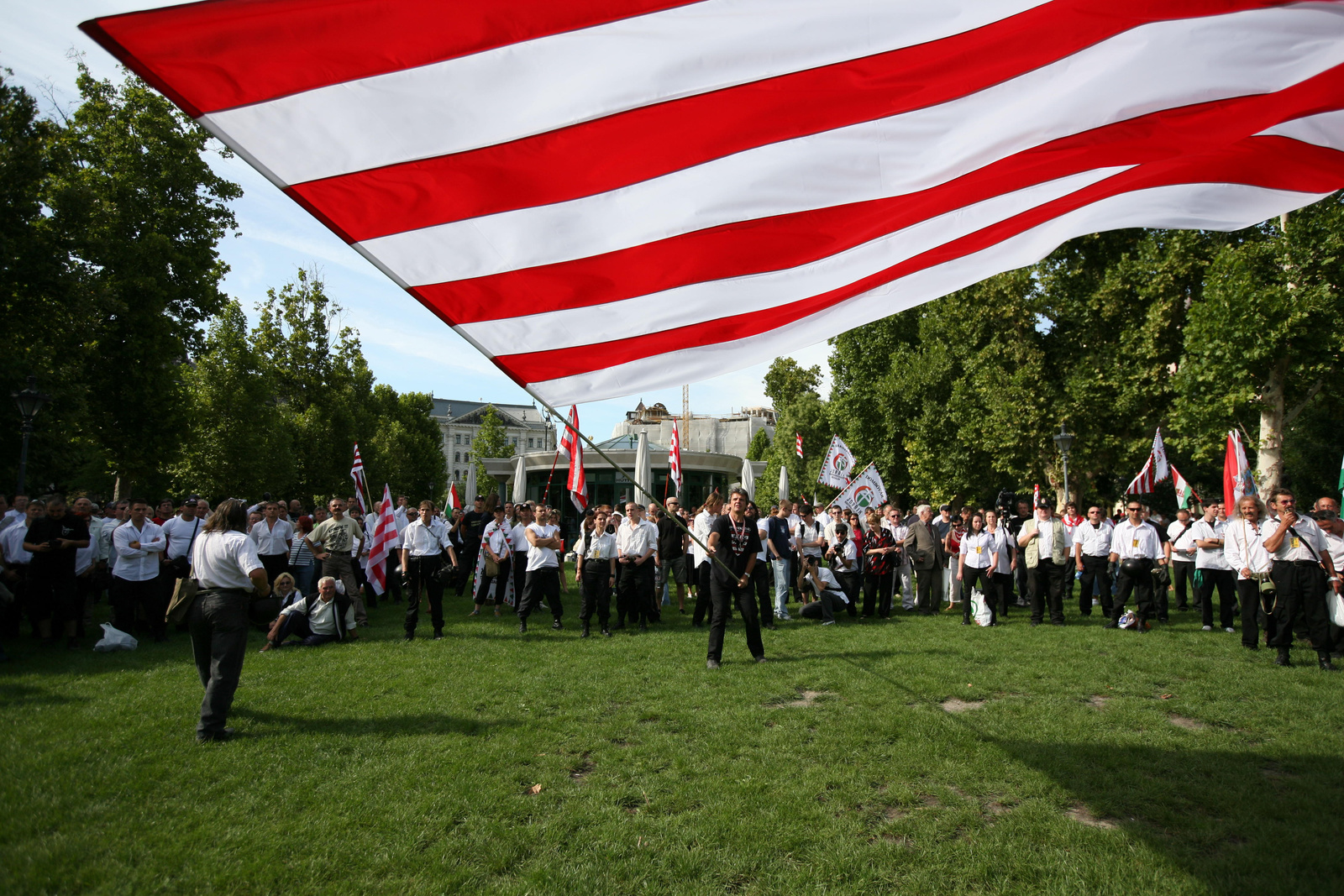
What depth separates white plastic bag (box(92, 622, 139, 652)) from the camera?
10125 mm

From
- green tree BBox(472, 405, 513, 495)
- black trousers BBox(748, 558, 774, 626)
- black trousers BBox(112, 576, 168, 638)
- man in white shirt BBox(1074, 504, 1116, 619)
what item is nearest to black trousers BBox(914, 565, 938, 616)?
man in white shirt BBox(1074, 504, 1116, 619)

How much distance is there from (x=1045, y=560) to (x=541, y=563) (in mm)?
9281

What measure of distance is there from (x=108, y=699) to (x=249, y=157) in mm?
7497

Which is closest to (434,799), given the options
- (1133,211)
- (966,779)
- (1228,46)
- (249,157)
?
(966,779)

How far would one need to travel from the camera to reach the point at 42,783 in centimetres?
517

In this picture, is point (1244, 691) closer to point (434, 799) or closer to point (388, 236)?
point (434, 799)

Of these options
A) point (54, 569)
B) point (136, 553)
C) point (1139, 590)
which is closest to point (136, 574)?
point (136, 553)

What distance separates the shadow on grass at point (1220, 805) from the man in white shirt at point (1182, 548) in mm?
7498

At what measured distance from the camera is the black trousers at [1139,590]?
40.1 ft

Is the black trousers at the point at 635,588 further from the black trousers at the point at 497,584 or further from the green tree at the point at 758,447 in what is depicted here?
the green tree at the point at 758,447

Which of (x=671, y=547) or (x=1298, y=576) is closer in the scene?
(x=1298, y=576)

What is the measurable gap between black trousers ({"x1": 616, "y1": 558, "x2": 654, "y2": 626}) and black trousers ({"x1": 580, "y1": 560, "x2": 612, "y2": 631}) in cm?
41

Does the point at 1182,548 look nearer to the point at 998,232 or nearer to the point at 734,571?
the point at 734,571

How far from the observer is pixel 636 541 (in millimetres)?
12648
